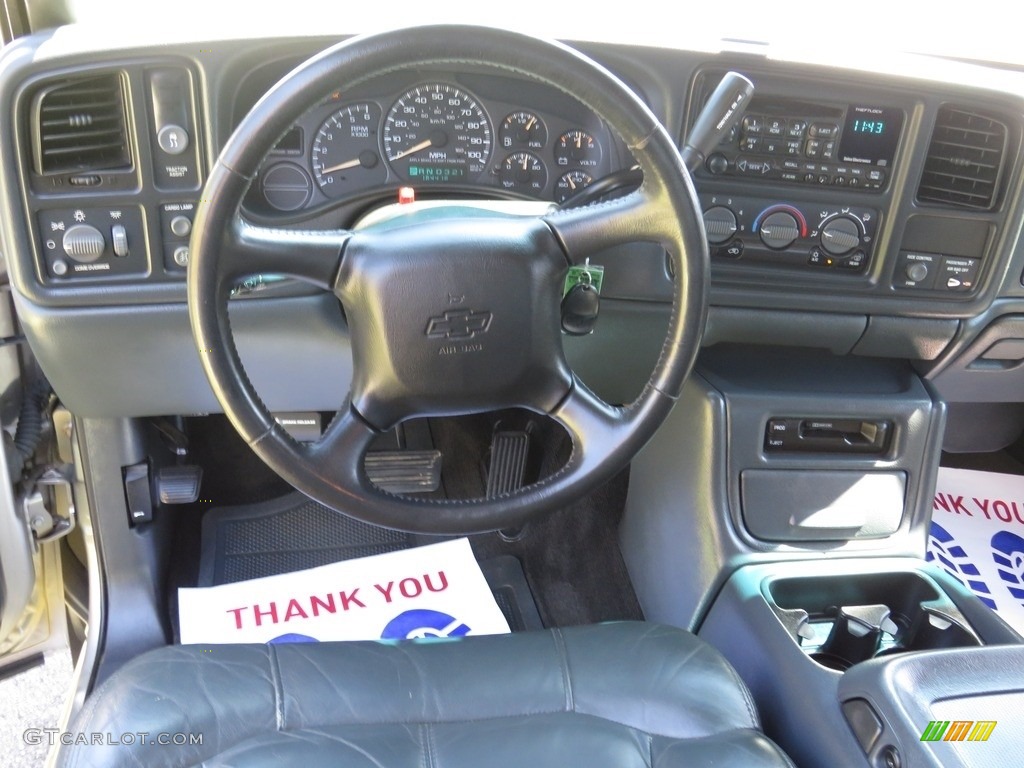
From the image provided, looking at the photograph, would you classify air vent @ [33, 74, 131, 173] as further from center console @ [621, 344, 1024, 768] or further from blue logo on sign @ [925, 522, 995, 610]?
blue logo on sign @ [925, 522, 995, 610]

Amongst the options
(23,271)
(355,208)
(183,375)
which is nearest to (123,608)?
(183,375)

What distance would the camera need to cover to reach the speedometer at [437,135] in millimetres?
1109

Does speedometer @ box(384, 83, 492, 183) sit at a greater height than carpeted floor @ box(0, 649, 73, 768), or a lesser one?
greater

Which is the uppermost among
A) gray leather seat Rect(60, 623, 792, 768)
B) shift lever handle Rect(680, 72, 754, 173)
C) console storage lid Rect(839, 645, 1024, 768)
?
shift lever handle Rect(680, 72, 754, 173)

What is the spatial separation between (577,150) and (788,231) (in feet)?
1.04

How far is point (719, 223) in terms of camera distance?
1216 millimetres

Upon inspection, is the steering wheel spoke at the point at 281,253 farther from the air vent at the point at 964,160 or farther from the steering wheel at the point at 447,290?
the air vent at the point at 964,160

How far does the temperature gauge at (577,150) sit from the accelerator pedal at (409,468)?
1.97ft

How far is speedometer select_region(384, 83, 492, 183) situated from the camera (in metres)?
1.11

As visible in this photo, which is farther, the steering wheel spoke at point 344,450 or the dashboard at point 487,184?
the dashboard at point 487,184

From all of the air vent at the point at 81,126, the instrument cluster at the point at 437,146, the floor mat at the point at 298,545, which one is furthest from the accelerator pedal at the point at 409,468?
the air vent at the point at 81,126

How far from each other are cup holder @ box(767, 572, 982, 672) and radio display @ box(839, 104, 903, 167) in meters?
0.57

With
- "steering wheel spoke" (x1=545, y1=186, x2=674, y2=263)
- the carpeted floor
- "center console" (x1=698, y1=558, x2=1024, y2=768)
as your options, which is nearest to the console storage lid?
"center console" (x1=698, y1=558, x2=1024, y2=768)

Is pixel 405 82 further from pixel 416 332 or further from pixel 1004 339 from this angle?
pixel 1004 339
